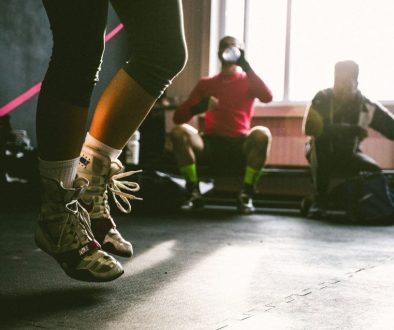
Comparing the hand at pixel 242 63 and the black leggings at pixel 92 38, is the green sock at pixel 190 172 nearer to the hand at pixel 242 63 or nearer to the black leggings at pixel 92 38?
the hand at pixel 242 63

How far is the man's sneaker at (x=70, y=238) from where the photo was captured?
3.31ft

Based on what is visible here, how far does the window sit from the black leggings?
138 inches

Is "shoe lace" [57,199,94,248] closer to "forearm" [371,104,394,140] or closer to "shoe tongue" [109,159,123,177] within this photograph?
"shoe tongue" [109,159,123,177]

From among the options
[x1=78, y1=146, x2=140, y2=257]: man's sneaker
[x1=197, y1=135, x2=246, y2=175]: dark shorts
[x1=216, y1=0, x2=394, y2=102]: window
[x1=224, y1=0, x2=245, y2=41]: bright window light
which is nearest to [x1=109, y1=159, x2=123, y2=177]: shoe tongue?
[x1=78, y1=146, x2=140, y2=257]: man's sneaker

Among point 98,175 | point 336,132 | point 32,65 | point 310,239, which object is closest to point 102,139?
point 98,175

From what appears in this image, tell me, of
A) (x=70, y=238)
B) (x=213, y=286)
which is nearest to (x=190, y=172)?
(x=213, y=286)

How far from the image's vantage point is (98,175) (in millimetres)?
1144

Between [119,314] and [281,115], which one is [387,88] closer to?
[281,115]

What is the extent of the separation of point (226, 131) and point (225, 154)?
0.15m

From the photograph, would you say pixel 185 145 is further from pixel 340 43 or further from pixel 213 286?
pixel 213 286

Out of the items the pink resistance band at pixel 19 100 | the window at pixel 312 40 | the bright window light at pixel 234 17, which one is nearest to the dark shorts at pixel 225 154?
the window at pixel 312 40

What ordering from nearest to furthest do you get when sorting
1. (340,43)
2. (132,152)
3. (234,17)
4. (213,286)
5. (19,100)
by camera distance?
(213,286) → (132,152) → (19,100) → (340,43) → (234,17)

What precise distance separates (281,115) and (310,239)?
2.58m

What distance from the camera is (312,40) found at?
15.2 feet
